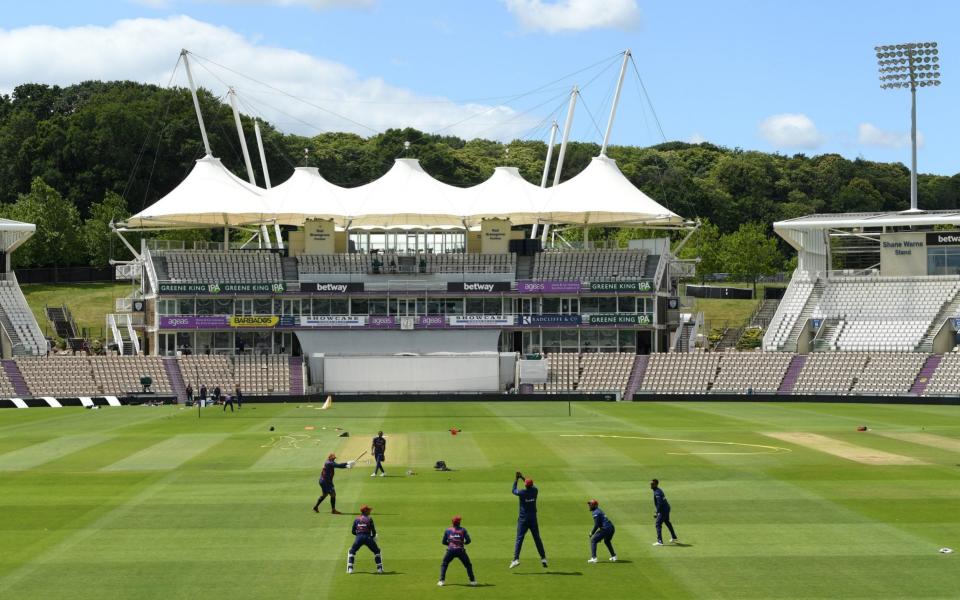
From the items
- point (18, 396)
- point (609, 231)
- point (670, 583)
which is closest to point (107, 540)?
point (670, 583)

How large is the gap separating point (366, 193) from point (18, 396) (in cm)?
3429

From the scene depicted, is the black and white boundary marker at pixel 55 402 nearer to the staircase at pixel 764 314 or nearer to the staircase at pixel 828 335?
the staircase at pixel 828 335

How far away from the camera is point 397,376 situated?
8431 centimetres

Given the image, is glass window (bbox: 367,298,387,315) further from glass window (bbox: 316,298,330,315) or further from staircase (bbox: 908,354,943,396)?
staircase (bbox: 908,354,943,396)

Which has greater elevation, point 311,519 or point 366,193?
point 366,193

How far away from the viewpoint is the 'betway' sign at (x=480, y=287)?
92.8 m

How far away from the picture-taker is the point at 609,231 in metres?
151

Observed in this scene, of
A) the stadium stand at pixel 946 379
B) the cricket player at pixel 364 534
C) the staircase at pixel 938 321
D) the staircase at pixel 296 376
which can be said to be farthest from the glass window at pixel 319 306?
the cricket player at pixel 364 534

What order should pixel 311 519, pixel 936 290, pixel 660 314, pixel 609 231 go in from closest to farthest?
pixel 311 519 < pixel 936 290 < pixel 660 314 < pixel 609 231

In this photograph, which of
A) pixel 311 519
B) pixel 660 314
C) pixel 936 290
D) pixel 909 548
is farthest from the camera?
pixel 660 314

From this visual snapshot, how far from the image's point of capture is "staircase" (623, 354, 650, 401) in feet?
268

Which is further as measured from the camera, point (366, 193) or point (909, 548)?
point (366, 193)

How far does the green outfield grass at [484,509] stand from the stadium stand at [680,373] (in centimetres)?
2331

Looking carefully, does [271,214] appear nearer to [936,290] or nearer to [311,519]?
[936,290]
